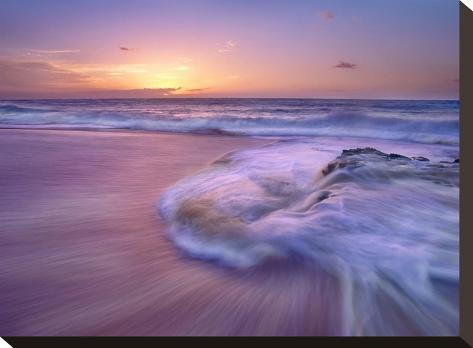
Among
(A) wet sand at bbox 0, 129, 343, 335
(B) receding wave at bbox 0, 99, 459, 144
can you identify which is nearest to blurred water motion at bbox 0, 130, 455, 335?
(A) wet sand at bbox 0, 129, 343, 335

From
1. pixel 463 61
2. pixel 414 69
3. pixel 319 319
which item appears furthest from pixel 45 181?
pixel 414 69

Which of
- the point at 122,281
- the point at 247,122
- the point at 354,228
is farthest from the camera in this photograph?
the point at 247,122

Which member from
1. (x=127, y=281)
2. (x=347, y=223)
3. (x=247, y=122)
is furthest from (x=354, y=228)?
(x=247, y=122)

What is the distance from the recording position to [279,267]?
160cm

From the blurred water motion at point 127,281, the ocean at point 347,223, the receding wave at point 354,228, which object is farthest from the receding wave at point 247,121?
the blurred water motion at point 127,281

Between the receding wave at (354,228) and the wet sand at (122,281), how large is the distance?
0.09 metres

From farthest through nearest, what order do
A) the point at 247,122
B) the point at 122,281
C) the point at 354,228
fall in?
1. the point at 247,122
2. the point at 354,228
3. the point at 122,281

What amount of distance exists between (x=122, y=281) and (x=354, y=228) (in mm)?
1098

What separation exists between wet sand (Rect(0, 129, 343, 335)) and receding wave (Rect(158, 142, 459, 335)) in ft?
0.30

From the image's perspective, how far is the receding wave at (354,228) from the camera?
1447mm

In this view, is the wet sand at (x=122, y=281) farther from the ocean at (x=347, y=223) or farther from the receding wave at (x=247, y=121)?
the receding wave at (x=247, y=121)

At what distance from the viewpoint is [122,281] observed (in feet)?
5.19

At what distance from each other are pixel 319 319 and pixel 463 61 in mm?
1576

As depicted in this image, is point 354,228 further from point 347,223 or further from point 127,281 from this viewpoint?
point 127,281
